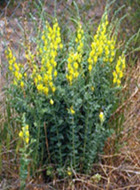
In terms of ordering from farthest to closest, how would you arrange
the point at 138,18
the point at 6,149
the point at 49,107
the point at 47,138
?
the point at 138,18
the point at 6,149
the point at 47,138
the point at 49,107

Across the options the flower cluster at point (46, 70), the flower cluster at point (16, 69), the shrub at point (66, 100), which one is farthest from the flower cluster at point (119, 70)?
the flower cluster at point (16, 69)

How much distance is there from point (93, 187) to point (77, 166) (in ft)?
0.54

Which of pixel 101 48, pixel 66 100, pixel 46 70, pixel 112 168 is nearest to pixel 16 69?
pixel 46 70

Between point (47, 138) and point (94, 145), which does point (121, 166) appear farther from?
point (47, 138)

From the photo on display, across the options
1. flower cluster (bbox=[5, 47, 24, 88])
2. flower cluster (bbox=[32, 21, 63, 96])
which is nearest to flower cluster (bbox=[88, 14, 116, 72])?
flower cluster (bbox=[32, 21, 63, 96])

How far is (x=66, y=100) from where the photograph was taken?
224 centimetres

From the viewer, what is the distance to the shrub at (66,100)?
87.4 inches

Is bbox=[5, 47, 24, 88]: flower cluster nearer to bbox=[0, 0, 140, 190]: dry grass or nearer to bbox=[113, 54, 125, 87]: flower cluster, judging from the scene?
bbox=[0, 0, 140, 190]: dry grass

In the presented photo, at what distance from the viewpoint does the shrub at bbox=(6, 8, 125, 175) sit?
2221 mm

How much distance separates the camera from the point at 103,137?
2.39 meters

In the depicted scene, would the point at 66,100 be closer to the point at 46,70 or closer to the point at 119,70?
the point at 46,70

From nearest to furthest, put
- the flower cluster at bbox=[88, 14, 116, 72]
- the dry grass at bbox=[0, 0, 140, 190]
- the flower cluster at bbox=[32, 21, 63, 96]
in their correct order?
the flower cluster at bbox=[32, 21, 63, 96], the flower cluster at bbox=[88, 14, 116, 72], the dry grass at bbox=[0, 0, 140, 190]

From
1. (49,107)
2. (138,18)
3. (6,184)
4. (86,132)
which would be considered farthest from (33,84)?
(138,18)

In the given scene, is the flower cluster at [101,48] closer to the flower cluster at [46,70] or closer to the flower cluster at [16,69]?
the flower cluster at [46,70]
